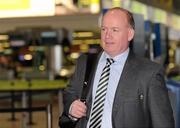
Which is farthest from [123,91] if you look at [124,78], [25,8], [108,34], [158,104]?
[25,8]

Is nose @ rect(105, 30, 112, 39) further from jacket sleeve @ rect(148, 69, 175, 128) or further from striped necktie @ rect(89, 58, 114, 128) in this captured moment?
jacket sleeve @ rect(148, 69, 175, 128)

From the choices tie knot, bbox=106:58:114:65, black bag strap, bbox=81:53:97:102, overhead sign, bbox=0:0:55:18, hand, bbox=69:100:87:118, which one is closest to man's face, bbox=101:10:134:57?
tie knot, bbox=106:58:114:65

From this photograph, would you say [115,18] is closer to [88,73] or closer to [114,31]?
[114,31]

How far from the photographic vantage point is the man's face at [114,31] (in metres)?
2.91

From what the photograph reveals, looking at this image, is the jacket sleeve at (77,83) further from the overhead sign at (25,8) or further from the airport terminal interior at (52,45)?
the overhead sign at (25,8)

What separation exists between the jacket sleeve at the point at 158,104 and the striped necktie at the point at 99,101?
0.29 meters

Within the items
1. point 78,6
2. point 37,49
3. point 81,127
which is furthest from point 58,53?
point 81,127

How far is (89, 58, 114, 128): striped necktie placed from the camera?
9.91ft

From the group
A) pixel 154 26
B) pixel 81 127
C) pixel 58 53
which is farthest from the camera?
pixel 58 53

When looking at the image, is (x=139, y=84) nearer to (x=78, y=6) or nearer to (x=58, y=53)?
(x=78, y=6)

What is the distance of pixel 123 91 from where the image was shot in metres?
2.96

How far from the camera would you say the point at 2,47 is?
3412cm

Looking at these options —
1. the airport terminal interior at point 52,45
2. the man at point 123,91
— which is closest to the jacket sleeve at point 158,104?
the man at point 123,91

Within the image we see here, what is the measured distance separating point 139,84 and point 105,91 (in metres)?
0.22
